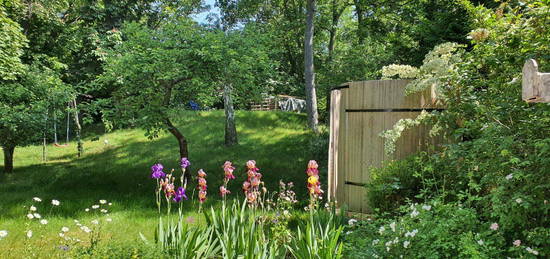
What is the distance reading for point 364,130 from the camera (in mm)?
5113

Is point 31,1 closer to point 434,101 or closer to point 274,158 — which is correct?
point 274,158

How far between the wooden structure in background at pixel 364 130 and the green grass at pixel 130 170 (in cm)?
182

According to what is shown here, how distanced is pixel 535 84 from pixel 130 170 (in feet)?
27.0

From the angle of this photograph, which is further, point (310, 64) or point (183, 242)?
point (310, 64)

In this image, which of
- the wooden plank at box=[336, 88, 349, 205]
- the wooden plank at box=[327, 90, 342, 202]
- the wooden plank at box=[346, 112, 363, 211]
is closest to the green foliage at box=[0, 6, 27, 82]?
the wooden plank at box=[327, 90, 342, 202]

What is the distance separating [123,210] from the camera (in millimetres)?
5848

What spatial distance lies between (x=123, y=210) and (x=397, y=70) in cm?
428

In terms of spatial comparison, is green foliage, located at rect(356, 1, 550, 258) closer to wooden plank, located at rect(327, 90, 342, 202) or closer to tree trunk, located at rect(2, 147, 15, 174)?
wooden plank, located at rect(327, 90, 342, 202)

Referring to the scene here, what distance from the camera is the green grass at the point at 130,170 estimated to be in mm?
5173

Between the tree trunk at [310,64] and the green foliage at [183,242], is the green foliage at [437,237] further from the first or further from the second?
the tree trunk at [310,64]

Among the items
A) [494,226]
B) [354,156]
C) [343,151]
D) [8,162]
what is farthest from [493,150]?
[8,162]

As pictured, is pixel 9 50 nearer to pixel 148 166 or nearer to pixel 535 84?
pixel 148 166

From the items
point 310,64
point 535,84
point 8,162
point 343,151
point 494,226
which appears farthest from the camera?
point 310,64

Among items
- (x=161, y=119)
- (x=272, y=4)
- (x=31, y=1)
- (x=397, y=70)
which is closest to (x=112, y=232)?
(x=161, y=119)
